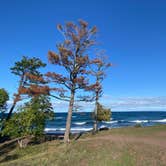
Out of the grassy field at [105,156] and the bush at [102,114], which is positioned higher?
the bush at [102,114]

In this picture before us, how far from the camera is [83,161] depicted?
1370cm

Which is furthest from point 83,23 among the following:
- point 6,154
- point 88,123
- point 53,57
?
point 88,123

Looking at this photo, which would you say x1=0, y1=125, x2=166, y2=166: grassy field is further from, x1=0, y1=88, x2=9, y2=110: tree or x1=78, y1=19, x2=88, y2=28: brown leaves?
x1=0, y1=88, x2=9, y2=110: tree

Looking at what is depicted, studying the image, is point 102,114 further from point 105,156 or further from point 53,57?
point 105,156

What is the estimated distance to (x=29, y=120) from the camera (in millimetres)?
23984

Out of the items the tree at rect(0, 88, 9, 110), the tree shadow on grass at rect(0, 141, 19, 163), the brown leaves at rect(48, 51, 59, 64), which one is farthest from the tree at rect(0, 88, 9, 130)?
the brown leaves at rect(48, 51, 59, 64)

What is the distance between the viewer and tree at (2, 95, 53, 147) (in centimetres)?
2420

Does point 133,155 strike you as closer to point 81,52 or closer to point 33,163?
Result: point 33,163

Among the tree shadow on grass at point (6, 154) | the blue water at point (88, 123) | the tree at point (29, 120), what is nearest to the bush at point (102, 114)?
the blue water at point (88, 123)

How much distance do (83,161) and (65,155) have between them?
4.66 feet

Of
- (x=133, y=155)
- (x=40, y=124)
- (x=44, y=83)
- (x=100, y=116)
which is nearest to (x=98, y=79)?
(x=100, y=116)

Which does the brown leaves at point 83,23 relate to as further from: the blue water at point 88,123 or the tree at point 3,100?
the tree at point 3,100

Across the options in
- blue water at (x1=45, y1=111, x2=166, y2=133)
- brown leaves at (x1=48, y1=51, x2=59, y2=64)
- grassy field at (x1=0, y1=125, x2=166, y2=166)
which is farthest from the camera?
blue water at (x1=45, y1=111, x2=166, y2=133)

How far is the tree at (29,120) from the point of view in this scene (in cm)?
2420
